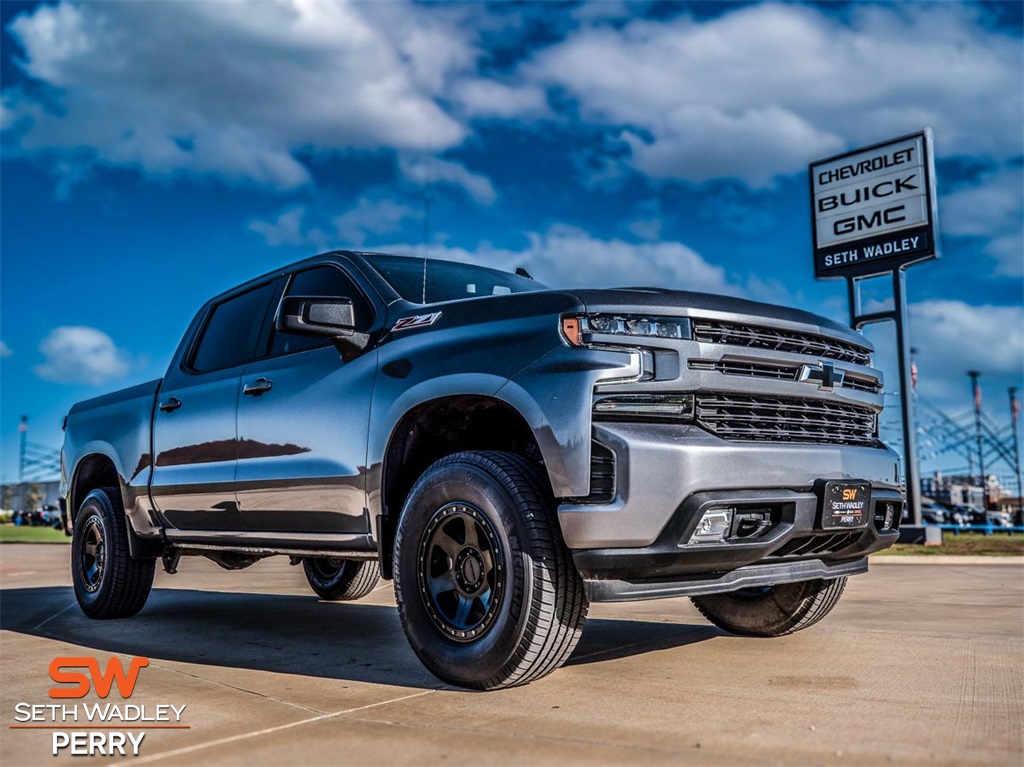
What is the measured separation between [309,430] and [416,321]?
82 centimetres

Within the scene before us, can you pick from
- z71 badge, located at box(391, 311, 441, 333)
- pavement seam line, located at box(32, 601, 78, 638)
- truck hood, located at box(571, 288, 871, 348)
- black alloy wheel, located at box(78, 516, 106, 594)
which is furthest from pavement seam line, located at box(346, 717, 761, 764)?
black alloy wheel, located at box(78, 516, 106, 594)

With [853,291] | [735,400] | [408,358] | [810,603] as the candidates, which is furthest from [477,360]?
[853,291]

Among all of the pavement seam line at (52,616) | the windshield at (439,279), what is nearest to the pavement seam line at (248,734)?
the windshield at (439,279)

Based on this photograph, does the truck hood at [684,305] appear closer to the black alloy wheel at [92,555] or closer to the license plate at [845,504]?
the license plate at [845,504]

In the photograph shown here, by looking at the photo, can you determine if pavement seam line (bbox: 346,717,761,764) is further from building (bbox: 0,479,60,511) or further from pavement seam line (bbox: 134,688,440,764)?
building (bbox: 0,479,60,511)

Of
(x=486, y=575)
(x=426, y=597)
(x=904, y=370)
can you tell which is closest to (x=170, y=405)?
(x=426, y=597)

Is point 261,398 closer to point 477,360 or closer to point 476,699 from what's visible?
point 477,360

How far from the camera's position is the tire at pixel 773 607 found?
16.2 ft

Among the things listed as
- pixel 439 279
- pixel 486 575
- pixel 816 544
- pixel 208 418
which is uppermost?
pixel 439 279

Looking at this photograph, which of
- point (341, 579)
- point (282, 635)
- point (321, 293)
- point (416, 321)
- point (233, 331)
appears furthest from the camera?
point (341, 579)

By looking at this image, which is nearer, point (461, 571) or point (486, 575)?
point (486, 575)

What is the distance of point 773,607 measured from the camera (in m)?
5.06

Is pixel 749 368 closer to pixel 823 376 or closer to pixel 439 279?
pixel 823 376

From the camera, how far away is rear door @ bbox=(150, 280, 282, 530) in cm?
545
